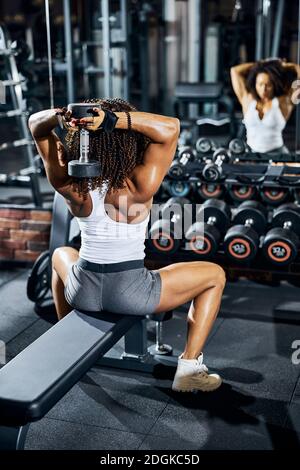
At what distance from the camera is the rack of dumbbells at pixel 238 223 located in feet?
8.79

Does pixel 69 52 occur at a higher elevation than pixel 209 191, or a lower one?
higher

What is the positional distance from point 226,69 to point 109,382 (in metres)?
6.11

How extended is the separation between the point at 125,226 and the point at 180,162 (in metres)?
1.13

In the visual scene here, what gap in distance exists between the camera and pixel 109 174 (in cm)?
194

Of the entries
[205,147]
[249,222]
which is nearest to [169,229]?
[249,222]

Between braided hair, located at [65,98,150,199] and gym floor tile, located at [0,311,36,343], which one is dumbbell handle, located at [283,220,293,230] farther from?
gym floor tile, located at [0,311,36,343]

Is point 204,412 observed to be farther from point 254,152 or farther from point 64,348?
point 254,152

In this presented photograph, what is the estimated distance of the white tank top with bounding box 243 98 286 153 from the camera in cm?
354

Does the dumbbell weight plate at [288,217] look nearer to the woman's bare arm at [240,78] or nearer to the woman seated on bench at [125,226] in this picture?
the woman seated on bench at [125,226]

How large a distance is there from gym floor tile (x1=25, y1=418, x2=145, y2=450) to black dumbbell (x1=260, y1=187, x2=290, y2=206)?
1587mm

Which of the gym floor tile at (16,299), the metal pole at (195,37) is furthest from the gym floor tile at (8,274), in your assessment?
the metal pole at (195,37)

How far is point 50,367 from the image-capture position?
5.75ft

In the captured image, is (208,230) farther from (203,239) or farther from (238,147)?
(238,147)
